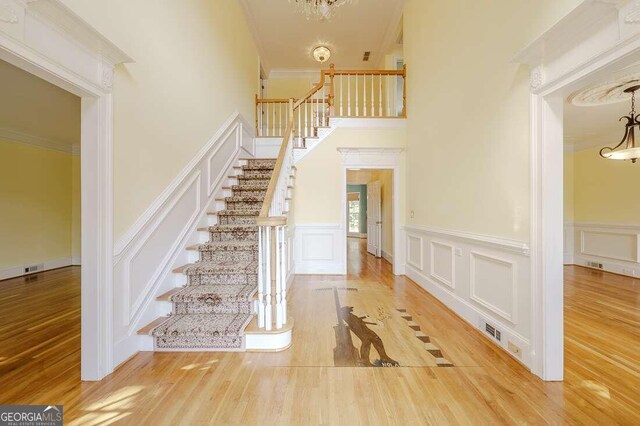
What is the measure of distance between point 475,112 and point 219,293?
3.27 m

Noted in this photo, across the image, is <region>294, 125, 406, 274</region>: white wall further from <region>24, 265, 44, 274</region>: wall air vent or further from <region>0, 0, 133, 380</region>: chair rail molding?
<region>24, 265, 44, 274</region>: wall air vent

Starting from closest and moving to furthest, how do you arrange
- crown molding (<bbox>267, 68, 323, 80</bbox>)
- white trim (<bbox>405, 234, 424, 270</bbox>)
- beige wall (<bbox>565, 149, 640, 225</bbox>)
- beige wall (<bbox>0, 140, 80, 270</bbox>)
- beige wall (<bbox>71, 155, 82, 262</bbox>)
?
white trim (<bbox>405, 234, 424, 270</bbox>)
beige wall (<bbox>0, 140, 80, 270</bbox>)
beige wall (<bbox>565, 149, 640, 225</bbox>)
beige wall (<bbox>71, 155, 82, 262</bbox>)
crown molding (<bbox>267, 68, 323, 80</bbox>)

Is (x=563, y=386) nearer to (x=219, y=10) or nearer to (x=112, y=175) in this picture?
(x=112, y=175)

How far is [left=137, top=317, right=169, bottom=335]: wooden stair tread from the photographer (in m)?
2.33

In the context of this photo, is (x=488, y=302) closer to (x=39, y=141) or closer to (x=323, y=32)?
(x=323, y=32)

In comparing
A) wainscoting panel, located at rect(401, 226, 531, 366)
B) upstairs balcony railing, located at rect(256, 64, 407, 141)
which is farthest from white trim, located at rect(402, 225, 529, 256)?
upstairs balcony railing, located at rect(256, 64, 407, 141)

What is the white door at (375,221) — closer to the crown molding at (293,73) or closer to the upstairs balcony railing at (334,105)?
the upstairs balcony railing at (334,105)

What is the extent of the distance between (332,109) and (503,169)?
3.62 metres

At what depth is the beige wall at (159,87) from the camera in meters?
2.16

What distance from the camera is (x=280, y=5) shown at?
5398mm

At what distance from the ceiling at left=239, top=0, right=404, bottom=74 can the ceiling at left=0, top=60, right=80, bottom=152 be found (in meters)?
3.72

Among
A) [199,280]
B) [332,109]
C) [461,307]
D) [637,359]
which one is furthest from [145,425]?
[332,109]

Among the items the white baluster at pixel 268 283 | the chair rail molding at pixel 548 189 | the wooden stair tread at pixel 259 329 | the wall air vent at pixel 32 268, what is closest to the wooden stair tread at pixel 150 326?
the wooden stair tread at pixel 259 329

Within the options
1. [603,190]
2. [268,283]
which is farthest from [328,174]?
[603,190]
